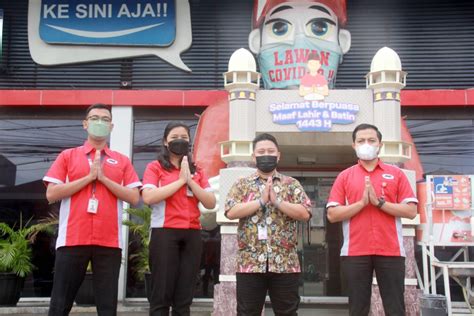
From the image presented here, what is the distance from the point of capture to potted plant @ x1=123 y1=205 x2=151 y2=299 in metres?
6.76

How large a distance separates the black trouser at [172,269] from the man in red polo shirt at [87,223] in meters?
0.24

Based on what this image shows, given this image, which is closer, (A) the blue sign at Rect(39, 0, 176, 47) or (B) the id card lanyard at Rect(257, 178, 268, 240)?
(B) the id card lanyard at Rect(257, 178, 268, 240)

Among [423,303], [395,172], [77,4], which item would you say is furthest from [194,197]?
[77,4]

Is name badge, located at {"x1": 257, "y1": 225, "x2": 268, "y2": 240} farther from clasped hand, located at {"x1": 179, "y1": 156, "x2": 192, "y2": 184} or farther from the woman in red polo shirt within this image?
clasped hand, located at {"x1": 179, "y1": 156, "x2": 192, "y2": 184}

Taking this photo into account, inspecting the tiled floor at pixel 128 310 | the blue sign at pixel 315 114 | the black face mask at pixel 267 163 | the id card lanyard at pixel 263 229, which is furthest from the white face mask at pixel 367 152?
the tiled floor at pixel 128 310

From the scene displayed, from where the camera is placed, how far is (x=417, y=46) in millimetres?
8047

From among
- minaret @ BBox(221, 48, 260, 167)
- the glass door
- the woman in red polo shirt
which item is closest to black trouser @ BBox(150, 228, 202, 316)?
the woman in red polo shirt

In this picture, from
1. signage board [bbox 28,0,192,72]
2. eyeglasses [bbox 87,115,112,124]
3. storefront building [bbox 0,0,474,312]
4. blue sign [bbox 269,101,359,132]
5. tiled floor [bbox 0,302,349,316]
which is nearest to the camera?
eyeglasses [bbox 87,115,112,124]

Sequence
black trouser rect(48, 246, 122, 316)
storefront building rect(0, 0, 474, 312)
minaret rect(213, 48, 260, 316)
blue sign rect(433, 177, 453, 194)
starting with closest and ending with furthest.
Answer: black trouser rect(48, 246, 122, 316) → minaret rect(213, 48, 260, 316) → blue sign rect(433, 177, 453, 194) → storefront building rect(0, 0, 474, 312)

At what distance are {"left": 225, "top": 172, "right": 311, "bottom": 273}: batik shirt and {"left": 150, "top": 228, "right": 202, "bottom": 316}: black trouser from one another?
327 mm

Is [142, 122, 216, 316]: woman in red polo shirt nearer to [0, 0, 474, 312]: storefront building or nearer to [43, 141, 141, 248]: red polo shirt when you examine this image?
[43, 141, 141, 248]: red polo shirt

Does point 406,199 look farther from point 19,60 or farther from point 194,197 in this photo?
point 19,60

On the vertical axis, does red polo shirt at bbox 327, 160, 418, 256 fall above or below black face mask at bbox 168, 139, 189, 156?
below

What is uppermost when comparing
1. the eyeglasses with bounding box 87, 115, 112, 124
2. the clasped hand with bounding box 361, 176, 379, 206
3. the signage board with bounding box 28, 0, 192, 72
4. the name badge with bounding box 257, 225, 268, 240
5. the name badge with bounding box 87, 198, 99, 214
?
the signage board with bounding box 28, 0, 192, 72
